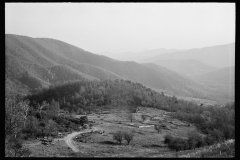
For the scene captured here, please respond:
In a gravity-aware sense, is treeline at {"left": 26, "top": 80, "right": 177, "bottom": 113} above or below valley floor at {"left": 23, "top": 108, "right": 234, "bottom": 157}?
above

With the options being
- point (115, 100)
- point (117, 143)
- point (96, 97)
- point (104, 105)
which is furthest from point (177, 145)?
point (96, 97)

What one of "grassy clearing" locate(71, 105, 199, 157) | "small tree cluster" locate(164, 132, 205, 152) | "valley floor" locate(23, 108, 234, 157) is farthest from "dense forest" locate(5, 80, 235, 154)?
"small tree cluster" locate(164, 132, 205, 152)

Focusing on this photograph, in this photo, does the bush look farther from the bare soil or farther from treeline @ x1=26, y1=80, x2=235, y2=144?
treeline @ x1=26, y1=80, x2=235, y2=144

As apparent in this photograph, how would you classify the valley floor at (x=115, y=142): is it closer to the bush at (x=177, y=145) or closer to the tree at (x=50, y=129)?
the bush at (x=177, y=145)

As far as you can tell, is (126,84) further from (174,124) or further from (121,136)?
(121,136)

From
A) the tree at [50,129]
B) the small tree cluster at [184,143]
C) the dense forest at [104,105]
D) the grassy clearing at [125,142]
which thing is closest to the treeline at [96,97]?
the dense forest at [104,105]

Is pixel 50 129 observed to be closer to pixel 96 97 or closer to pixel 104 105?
pixel 104 105

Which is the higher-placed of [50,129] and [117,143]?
[50,129]

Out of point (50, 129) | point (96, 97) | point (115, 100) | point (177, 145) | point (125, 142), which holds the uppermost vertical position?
point (96, 97)

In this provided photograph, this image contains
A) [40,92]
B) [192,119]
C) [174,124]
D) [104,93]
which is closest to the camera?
[174,124]

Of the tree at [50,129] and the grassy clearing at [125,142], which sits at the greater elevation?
the tree at [50,129]
